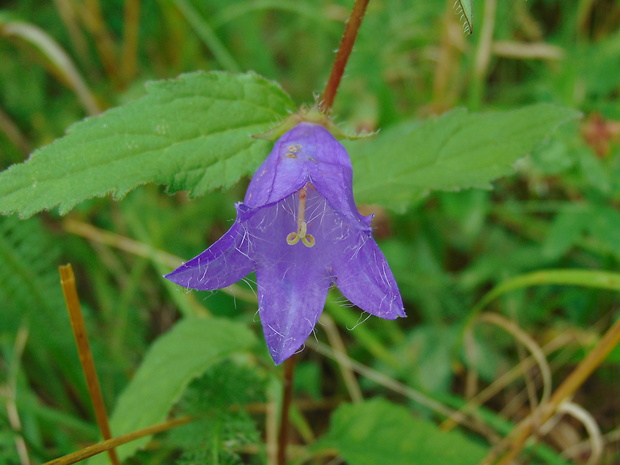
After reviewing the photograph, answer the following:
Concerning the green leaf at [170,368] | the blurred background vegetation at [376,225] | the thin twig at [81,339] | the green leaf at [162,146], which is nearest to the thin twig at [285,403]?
the blurred background vegetation at [376,225]

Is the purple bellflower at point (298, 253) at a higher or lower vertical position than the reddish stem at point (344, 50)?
lower

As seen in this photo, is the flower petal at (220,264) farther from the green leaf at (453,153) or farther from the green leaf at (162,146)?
the green leaf at (453,153)

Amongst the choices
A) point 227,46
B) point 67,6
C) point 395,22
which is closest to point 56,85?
point 67,6

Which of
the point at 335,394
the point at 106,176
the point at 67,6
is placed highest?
the point at 67,6

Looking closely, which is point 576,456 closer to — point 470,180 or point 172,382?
point 470,180

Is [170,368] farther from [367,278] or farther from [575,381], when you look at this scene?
[575,381]

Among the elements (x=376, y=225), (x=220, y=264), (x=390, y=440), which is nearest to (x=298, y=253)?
(x=220, y=264)

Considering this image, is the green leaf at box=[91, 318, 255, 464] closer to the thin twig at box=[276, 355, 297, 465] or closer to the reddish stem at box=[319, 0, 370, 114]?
the thin twig at box=[276, 355, 297, 465]

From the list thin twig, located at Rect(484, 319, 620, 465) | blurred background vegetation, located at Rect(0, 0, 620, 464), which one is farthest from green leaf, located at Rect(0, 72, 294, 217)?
thin twig, located at Rect(484, 319, 620, 465)
